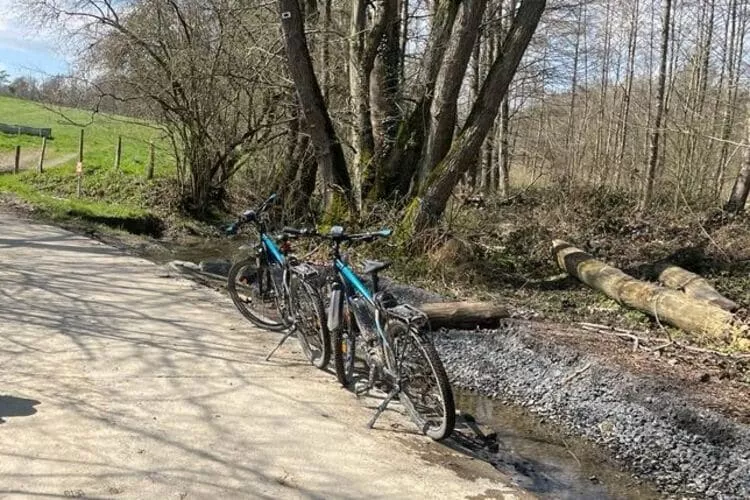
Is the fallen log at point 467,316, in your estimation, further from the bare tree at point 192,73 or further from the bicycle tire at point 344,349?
the bare tree at point 192,73

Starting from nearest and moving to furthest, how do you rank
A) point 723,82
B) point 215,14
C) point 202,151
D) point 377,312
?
point 377,312 → point 215,14 → point 202,151 → point 723,82

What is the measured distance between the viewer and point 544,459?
5.22 m

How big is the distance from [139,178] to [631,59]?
17.7m

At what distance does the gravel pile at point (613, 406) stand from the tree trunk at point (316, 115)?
15.0 ft

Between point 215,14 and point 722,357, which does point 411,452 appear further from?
point 215,14

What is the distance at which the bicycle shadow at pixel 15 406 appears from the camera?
4117 millimetres

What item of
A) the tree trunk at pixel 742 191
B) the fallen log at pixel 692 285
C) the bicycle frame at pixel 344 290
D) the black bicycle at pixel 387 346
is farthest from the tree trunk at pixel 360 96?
the tree trunk at pixel 742 191

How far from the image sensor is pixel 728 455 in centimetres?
507

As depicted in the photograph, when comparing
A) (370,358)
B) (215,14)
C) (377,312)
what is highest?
(215,14)

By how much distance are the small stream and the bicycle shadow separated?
99.8 inches

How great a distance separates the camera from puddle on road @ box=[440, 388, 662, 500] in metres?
4.72

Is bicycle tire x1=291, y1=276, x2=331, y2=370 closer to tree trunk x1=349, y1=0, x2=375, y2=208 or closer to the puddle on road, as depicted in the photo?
the puddle on road

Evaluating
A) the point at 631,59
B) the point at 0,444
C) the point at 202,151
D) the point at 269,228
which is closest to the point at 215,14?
the point at 202,151

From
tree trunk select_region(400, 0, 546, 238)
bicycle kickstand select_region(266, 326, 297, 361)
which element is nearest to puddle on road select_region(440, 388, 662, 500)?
bicycle kickstand select_region(266, 326, 297, 361)
